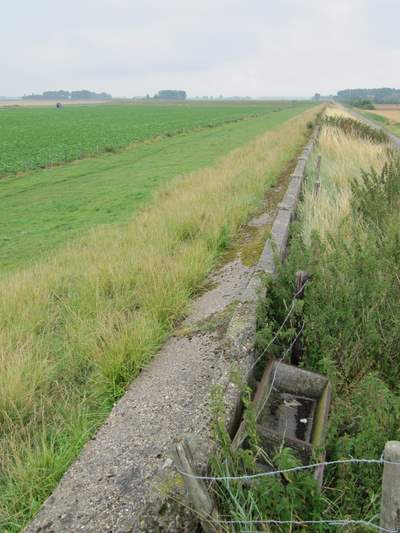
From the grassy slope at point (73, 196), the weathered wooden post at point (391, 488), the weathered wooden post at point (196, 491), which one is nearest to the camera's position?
the weathered wooden post at point (391, 488)

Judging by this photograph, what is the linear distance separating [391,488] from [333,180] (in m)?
8.24

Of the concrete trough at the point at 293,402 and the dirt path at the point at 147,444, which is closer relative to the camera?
the dirt path at the point at 147,444

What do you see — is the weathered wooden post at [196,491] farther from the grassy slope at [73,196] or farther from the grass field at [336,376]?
the grassy slope at [73,196]

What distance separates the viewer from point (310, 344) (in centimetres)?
284

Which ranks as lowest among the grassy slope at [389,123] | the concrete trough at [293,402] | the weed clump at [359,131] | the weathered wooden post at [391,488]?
the concrete trough at [293,402]

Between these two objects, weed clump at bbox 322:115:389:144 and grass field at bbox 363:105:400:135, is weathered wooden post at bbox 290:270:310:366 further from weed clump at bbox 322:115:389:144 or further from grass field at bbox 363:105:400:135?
grass field at bbox 363:105:400:135

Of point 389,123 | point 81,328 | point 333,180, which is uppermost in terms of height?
point 389,123

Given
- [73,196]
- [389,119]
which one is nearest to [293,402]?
[73,196]

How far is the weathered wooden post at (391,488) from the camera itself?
44.6 inches

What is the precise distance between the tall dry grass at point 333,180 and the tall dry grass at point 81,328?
3.75 feet

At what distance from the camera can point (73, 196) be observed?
11258mm

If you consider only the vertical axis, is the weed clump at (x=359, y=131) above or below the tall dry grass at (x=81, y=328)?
above

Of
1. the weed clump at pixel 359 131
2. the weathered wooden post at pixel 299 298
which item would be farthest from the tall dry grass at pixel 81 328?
the weed clump at pixel 359 131

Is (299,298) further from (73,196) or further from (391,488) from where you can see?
(73,196)
